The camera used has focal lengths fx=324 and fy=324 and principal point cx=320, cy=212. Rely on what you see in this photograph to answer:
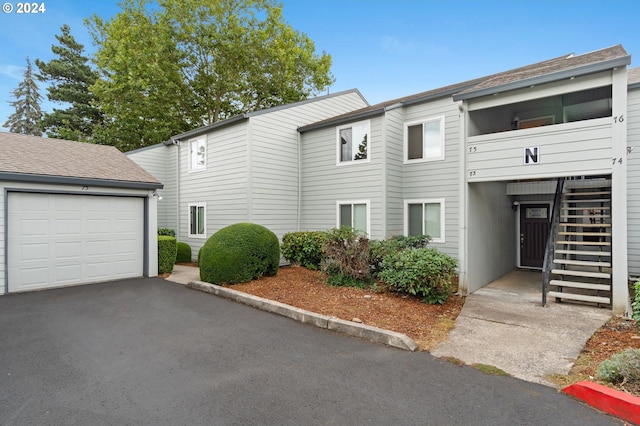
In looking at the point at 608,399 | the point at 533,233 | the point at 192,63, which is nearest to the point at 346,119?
the point at 533,233

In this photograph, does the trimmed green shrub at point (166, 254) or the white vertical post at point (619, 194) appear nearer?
the white vertical post at point (619, 194)

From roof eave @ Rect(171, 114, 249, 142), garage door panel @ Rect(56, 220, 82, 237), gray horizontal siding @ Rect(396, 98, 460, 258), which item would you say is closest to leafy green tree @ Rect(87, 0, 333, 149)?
roof eave @ Rect(171, 114, 249, 142)

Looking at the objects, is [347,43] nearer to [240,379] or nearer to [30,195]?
[30,195]

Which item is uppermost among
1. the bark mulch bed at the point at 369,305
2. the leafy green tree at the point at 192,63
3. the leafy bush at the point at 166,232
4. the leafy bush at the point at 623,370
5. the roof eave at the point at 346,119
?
the leafy green tree at the point at 192,63

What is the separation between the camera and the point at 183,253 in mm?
13078

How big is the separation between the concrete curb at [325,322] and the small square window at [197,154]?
7290 mm

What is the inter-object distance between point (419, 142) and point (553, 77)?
4.28 meters

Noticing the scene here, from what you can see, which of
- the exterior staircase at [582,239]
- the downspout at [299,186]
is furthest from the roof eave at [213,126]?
the exterior staircase at [582,239]

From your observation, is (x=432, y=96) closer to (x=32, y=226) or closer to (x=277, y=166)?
(x=277, y=166)

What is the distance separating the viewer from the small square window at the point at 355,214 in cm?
1042

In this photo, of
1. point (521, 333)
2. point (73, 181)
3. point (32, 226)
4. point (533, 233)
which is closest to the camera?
point (521, 333)

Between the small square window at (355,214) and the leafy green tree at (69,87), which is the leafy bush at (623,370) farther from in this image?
the leafy green tree at (69,87)

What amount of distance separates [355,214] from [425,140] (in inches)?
125

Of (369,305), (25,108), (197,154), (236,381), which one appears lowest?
(236,381)
